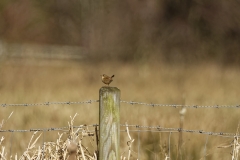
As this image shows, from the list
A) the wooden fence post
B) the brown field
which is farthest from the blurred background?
the wooden fence post

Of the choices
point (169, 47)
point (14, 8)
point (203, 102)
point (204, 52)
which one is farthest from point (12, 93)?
point (204, 52)

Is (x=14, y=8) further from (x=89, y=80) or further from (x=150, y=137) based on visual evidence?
(x=150, y=137)

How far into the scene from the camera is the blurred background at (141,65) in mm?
5289

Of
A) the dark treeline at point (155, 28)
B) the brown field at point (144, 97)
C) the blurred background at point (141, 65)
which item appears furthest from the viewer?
the dark treeline at point (155, 28)

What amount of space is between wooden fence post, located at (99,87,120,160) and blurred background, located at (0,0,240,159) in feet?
1.70

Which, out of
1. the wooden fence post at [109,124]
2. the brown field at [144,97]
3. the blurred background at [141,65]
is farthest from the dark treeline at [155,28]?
the wooden fence post at [109,124]

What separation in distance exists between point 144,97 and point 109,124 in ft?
16.0

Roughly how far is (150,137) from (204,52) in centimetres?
1084

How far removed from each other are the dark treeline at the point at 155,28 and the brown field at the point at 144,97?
63 centimetres

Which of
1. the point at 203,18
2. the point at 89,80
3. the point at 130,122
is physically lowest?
the point at 130,122

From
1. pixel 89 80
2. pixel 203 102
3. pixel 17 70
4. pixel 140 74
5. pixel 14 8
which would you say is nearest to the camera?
pixel 203 102

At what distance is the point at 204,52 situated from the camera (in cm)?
1481

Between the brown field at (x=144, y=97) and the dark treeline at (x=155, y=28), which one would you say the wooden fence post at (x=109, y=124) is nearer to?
the brown field at (x=144, y=97)

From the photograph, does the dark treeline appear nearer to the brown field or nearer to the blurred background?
the blurred background
